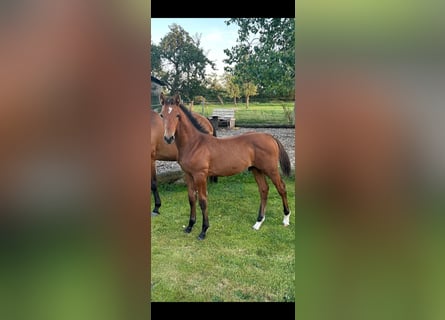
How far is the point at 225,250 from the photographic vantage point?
2.96 meters

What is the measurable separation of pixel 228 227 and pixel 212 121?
1013mm

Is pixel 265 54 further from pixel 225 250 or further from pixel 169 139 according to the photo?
pixel 225 250

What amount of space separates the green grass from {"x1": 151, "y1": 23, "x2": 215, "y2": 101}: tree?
0.92 metres

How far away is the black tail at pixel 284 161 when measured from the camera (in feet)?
9.85

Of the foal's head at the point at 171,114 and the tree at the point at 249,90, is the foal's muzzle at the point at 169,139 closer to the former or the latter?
the foal's head at the point at 171,114

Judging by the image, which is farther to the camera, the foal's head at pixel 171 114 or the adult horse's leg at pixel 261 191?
the adult horse's leg at pixel 261 191

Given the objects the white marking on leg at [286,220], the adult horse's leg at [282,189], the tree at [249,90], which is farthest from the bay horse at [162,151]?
the white marking on leg at [286,220]

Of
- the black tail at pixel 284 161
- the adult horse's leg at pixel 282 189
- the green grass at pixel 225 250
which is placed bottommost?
the green grass at pixel 225 250

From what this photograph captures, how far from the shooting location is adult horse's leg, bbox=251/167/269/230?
3008 millimetres

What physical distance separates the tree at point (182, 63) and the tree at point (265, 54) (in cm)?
25
